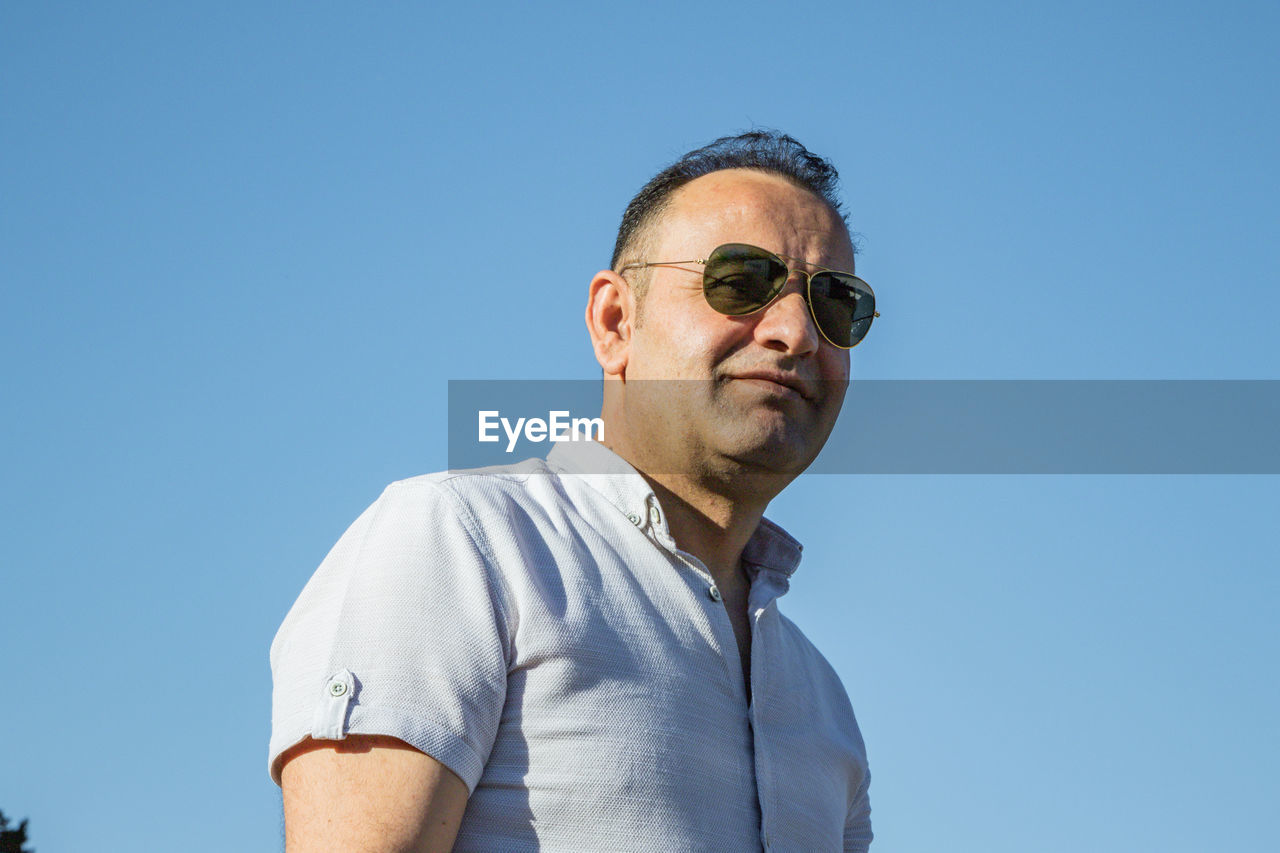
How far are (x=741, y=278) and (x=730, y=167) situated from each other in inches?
22.7

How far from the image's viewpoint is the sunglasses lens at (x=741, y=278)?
143 inches

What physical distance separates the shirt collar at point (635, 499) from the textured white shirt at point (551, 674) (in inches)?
0.4

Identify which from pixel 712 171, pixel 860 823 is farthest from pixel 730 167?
pixel 860 823

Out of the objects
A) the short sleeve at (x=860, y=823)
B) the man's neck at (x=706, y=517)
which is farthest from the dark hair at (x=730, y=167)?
the short sleeve at (x=860, y=823)

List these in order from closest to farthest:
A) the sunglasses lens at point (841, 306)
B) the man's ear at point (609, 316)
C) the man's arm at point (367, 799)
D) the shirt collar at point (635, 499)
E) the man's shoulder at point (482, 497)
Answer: the man's arm at point (367, 799), the man's shoulder at point (482, 497), the shirt collar at point (635, 499), the sunglasses lens at point (841, 306), the man's ear at point (609, 316)

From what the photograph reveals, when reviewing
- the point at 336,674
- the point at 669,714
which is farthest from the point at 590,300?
the point at 336,674

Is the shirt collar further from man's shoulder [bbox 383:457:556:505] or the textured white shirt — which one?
man's shoulder [bbox 383:457:556:505]

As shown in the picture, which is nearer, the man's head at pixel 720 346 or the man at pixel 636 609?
the man at pixel 636 609

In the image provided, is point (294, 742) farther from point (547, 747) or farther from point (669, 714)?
point (669, 714)

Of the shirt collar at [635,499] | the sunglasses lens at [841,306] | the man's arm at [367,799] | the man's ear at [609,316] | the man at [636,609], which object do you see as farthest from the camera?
the man's ear at [609,316]

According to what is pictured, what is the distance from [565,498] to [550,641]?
2.09ft

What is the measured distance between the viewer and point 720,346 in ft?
11.8

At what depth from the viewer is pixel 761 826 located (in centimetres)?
295

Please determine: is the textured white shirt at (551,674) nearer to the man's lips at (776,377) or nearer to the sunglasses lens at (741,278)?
the man's lips at (776,377)
